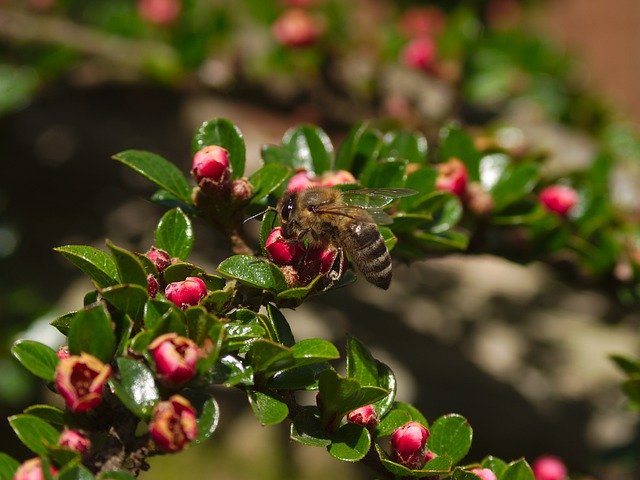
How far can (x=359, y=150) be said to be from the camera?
1.27m

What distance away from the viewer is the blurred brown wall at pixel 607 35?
4297 mm

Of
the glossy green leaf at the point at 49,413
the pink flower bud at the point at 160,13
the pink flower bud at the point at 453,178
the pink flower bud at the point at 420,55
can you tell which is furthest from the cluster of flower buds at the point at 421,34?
the glossy green leaf at the point at 49,413

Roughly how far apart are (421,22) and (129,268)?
2.09 m

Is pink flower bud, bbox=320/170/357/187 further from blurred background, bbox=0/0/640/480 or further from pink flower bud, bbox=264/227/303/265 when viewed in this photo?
blurred background, bbox=0/0/640/480

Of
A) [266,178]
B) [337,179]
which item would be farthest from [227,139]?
[337,179]

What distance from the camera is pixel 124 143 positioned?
2.51 meters

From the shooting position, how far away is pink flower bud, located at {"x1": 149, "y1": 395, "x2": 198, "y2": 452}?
31.1 inches

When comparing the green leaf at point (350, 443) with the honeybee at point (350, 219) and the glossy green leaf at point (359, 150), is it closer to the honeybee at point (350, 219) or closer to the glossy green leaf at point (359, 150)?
Answer: the honeybee at point (350, 219)

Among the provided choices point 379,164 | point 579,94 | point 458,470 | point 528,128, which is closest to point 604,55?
point 579,94

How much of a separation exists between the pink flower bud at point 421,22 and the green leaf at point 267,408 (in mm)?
1665

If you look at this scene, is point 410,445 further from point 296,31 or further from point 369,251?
point 296,31

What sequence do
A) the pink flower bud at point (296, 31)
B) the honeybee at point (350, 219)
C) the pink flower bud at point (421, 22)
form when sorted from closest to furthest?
the honeybee at point (350, 219) < the pink flower bud at point (296, 31) < the pink flower bud at point (421, 22)

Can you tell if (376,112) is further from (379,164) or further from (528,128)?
(379,164)

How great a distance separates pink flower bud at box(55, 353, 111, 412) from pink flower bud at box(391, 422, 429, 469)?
37 centimetres
